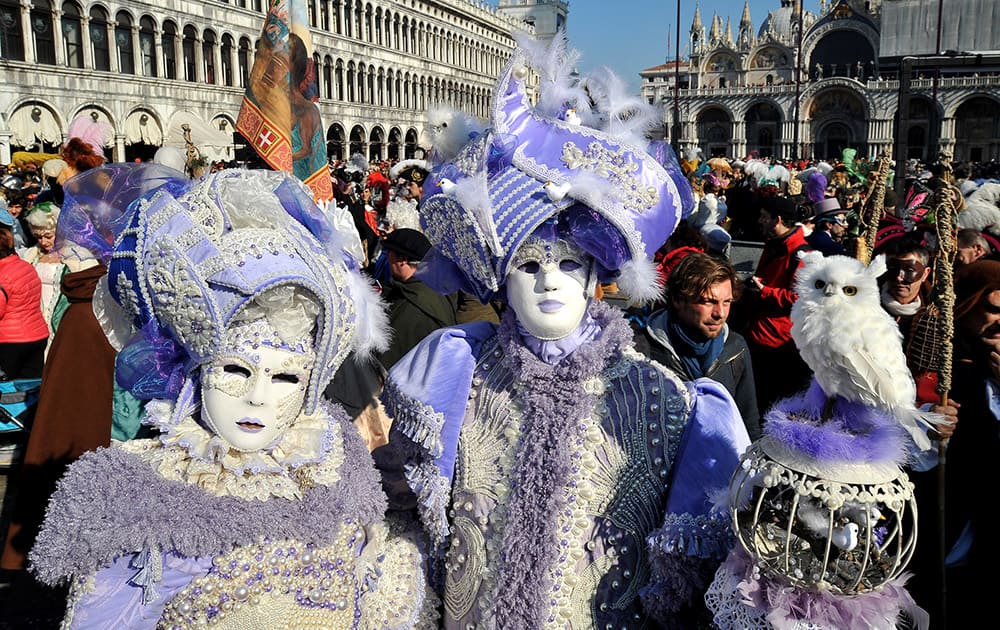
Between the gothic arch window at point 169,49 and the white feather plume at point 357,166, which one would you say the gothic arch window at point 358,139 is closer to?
the gothic arch window at point 169,49

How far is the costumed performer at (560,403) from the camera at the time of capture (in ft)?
6.20

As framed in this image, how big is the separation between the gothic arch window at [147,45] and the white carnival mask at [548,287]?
Result: 2548 cm

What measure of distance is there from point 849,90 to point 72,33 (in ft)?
150

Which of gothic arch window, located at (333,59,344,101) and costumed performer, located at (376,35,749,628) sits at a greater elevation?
gothic arch window, located at (333,59,344,101)

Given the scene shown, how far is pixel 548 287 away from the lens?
1956 millimetres

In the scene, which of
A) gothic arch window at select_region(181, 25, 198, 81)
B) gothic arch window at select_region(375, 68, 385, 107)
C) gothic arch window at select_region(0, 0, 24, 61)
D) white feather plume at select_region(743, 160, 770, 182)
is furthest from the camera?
gothic arch window at select_region(375, 68, 385, 107)

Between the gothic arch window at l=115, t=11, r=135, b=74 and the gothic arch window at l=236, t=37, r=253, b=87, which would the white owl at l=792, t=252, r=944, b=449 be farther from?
the gothic arch window at l=236, t=37, r=253, b=87

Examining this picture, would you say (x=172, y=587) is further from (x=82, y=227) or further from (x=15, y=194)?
(x=15, y=194)

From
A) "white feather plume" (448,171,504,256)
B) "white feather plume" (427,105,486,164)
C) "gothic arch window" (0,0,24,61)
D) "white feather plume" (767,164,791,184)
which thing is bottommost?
"white feather plume" (448,171,504,256)

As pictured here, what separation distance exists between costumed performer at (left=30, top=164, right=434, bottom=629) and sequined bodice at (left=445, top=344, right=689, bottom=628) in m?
0.29

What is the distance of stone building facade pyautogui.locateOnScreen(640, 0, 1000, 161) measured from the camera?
46875 mm

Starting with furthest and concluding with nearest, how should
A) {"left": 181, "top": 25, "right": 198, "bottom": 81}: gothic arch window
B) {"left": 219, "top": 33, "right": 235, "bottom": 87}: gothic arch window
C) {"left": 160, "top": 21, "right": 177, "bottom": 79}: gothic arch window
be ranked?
1. {"left": 219, "top": 33, "right": 235, "bottom": 87}: gothic arch window
2. {"left": 181, "top": 25, "right": 198, "bottom": 81}: gothic arch window
3. {"left": 160, "top": 21, "right": 177, "bottom": 79}: gothic arch window

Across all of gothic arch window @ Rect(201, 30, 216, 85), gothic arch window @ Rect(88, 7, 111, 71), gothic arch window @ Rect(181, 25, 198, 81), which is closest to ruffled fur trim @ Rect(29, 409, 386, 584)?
gothic arch window @ Rect(88, 7, 111, 71)

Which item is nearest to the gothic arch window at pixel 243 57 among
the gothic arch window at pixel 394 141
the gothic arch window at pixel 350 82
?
the gothic arch window at pixel 350 82
